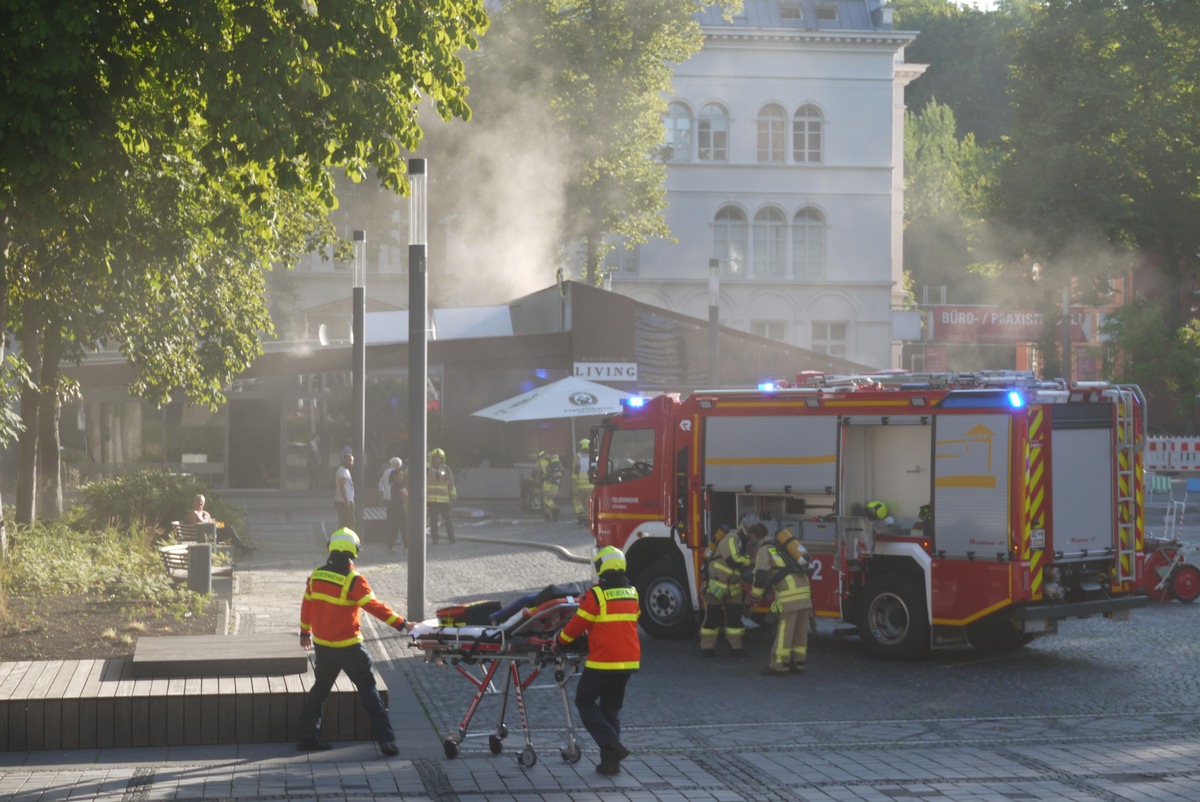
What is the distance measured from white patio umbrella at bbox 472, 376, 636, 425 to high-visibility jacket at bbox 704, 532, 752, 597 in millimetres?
15870

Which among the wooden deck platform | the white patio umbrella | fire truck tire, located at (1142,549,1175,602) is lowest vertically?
the wooden deck platform

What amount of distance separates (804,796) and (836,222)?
50.6 meters

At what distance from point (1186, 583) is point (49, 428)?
638 inches

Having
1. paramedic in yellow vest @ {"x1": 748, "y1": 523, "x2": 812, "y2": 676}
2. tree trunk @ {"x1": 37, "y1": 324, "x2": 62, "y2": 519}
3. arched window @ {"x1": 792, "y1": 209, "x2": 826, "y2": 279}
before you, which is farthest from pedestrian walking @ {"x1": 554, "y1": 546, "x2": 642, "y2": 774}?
arched window @ {"x1": 792, "y1": 209, "x2": 826, "y2": 279}

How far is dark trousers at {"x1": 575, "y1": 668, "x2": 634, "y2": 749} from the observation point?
8.90 meters

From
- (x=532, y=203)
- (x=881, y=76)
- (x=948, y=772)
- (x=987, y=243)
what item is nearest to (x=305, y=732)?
(x=948, y=772)

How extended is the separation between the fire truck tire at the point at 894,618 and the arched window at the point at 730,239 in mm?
43170

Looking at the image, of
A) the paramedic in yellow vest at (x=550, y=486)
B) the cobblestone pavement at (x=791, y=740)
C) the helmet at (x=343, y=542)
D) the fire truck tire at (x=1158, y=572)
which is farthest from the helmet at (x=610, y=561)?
the paramedic in yellow vest at (x=550, y=486)

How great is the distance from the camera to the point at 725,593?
1402cm

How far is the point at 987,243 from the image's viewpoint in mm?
53750

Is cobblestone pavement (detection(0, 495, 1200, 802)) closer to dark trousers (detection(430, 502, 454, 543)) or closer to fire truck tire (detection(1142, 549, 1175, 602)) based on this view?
fire truck tire (detection(1142, 549, 1175, 602))

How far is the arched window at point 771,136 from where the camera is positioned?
Result: 2267 inches

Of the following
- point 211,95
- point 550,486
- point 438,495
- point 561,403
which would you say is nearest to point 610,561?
point 211,95

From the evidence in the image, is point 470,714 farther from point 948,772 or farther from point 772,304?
point 772,304
